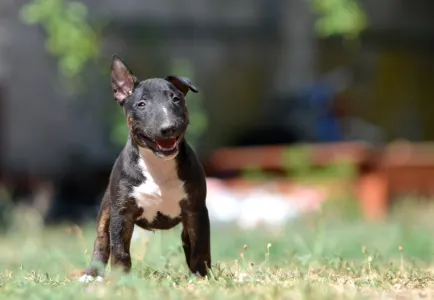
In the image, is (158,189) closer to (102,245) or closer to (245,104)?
(102,245)

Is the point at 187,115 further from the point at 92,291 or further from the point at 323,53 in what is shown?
the point at 323,53

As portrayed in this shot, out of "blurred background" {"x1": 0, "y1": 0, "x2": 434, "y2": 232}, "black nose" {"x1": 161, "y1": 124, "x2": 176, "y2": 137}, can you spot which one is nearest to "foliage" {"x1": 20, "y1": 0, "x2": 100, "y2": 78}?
"blurred background" {"x1": 0, "y1": 0, "x2": 434, "y2": 232}

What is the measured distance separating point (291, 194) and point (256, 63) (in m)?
4.43

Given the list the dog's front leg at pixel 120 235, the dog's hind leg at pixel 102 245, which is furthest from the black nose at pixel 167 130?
the dog's hind leg at pixel 102 245

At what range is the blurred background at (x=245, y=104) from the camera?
14812 millimetres

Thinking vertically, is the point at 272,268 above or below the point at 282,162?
below

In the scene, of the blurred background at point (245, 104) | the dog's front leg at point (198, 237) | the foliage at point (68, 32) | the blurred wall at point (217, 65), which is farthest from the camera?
the blurred wall at point (217, 65)

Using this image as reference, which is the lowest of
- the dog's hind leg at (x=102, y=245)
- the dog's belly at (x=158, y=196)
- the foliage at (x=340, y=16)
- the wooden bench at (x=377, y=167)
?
the dog's hind leg at (x=102, y=245)

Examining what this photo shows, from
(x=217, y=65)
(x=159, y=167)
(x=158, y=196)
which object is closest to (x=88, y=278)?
(x=158, y=196)

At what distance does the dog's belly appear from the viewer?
567 cm

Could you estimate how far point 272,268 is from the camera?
6.64 meters

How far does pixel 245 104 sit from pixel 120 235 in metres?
13.0

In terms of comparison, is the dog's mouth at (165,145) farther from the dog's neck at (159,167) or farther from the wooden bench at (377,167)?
the wooden bench at (377,167)

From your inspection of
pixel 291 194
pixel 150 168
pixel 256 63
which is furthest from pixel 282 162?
pixel 150 168
